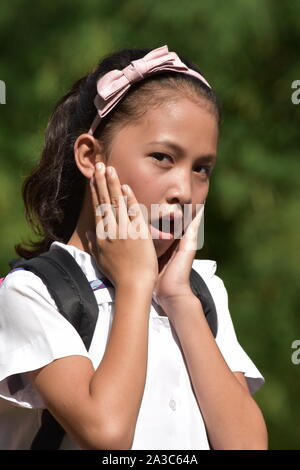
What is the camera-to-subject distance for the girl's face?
7.28 feet

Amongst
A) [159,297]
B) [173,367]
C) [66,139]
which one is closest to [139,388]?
[173,367]

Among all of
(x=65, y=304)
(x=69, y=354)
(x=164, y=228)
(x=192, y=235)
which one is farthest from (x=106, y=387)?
(x=192, y=235)

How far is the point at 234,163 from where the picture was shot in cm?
416

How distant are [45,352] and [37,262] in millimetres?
243

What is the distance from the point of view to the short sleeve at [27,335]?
204 cm

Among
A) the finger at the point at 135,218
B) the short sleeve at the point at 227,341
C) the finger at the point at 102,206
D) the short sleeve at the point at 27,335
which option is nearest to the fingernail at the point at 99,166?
the finger at the point at 102,206

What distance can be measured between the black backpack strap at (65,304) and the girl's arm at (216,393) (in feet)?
0.79

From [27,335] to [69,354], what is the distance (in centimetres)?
12

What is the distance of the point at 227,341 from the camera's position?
241cm

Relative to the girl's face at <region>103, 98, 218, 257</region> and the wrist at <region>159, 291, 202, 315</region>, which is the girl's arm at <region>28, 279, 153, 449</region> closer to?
the wrist at <region>159, 291, 202, 315</region>

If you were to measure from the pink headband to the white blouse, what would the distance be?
38 cm

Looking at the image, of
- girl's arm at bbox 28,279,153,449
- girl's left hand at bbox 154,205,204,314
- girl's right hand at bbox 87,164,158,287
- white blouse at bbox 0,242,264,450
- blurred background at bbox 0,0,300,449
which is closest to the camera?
girl's arm at bbox 28,279,153,449

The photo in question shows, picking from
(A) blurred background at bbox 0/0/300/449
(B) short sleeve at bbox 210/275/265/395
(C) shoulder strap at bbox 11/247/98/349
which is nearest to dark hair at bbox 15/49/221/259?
(C) shoulder strap at bbox 11/247/98/349

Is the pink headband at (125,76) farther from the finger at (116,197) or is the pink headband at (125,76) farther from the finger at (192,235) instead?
the finger at (192,235)
